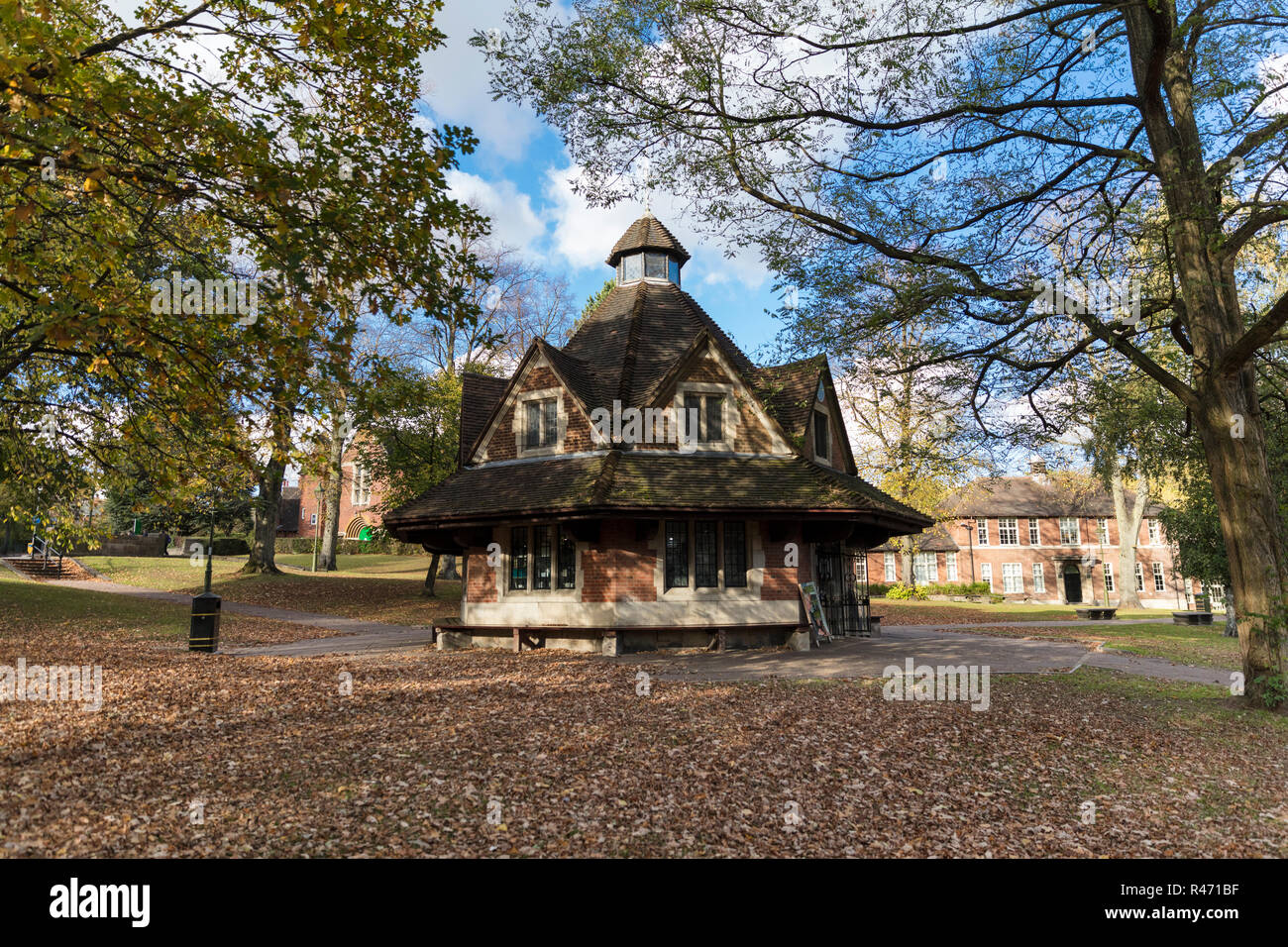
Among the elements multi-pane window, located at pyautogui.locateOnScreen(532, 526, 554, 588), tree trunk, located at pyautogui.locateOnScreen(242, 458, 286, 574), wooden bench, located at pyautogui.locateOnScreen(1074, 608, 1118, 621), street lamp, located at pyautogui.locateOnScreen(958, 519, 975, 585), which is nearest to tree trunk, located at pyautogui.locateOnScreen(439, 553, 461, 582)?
tree trunk, located at pyautogui.locateOnScreen(242, 458, 286, 574)

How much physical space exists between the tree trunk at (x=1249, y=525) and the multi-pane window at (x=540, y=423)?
13123 millimetres

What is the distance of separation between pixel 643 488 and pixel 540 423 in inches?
168

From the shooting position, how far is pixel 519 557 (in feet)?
55.6

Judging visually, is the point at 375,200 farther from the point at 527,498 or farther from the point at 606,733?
the point at 527,498

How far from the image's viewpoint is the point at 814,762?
722 centimetres

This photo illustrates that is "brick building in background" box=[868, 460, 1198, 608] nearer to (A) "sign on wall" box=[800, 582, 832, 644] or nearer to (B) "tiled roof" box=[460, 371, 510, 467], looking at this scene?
(A) "sign on wall" box=[800, 582, 832, 644]

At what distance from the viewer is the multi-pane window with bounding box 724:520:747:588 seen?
645 inches

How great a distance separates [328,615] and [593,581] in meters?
14.6

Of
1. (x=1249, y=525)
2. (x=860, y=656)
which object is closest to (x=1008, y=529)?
(x=860, y=656)

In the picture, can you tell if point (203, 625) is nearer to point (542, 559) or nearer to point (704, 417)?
point (542, 559)

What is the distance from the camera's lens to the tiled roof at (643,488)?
15.0 m

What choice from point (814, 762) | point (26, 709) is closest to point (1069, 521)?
point (814, 762)

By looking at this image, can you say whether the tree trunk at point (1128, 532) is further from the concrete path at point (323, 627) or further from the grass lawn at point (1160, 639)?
the concrete path at point (323, 627)
